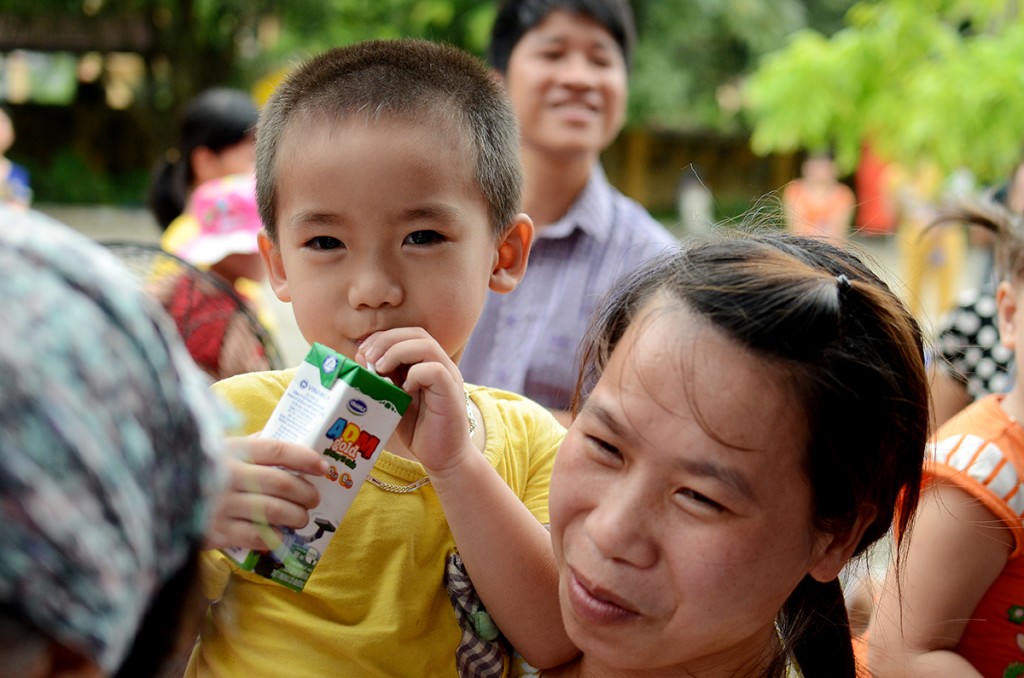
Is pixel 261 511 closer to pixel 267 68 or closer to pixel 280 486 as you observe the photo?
pixel 280 486

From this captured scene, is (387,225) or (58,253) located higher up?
(58,253)

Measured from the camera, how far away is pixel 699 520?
1.30 m

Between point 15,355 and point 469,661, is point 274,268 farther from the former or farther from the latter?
point 15,355

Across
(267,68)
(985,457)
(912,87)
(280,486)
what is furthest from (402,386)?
(267,68)

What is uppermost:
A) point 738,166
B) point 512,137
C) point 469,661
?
point 512,137

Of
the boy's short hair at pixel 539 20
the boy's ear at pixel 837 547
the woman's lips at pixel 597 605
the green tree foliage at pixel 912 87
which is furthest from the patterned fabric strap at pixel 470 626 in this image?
the green tree foliage at pixel 912 87

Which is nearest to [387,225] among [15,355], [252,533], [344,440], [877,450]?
[344,440]

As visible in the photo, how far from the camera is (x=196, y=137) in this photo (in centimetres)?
471

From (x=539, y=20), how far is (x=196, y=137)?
1.91 m

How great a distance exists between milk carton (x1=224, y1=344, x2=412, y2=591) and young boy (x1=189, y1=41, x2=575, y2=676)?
0.10 meters

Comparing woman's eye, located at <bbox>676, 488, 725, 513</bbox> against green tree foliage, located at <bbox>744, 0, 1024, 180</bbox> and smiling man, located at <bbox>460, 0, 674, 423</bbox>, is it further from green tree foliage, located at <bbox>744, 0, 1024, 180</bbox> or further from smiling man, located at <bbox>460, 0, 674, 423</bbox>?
green tree foliage, located at <bbox>744, 0, 1024, 180</bbox>

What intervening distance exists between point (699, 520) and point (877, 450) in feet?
0.99

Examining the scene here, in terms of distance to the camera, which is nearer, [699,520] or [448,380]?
[699,520]

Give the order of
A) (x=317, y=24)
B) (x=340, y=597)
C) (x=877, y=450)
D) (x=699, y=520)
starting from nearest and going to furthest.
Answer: (x=699, y=520) < (x=877, y=450) < (x=340, y=597) < (x=317, y=24)
